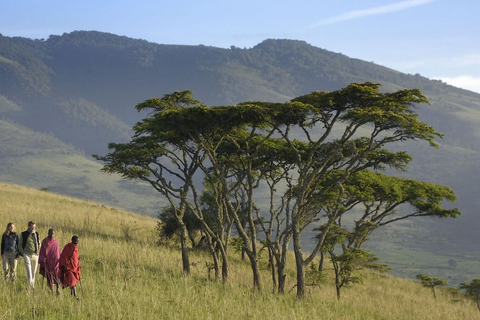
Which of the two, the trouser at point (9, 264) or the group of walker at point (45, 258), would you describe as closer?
the group of walker at point (45, 258)

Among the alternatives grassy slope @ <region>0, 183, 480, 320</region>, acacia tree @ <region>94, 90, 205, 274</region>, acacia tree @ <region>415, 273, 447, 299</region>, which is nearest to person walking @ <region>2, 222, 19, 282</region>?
grassy slope @ <region>0, 183, 480, 320</region>

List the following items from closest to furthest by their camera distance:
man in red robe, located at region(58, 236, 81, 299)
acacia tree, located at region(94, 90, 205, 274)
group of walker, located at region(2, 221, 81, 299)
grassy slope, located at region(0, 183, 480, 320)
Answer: grassy slope, located at region(0, 183, 480, 320), man in red robe, located at region(58, 236, 81, 299), group of walker, located at region(2, 221, 81, 299), acacia tree, located at region(94, 90, 205, 274)

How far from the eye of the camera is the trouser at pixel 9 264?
13821 mm

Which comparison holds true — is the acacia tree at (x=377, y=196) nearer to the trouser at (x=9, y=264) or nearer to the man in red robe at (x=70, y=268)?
the man in red robe at (x=70, y=268)

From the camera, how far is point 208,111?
1788cm

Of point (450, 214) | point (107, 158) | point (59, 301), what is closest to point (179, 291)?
point (59, 301)

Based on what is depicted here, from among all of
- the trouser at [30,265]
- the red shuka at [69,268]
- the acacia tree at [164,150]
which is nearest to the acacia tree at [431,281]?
the acacia tree at [164,150]

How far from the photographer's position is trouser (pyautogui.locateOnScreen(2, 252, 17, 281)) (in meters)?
13.8

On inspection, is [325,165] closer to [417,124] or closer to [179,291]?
[417,124]

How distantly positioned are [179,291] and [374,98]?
7863mm

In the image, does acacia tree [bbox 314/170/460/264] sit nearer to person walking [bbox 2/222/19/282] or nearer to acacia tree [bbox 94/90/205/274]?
acacia tree [bbox 94/90/205/274]

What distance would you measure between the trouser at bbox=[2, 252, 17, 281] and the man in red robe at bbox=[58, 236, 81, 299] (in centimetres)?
166

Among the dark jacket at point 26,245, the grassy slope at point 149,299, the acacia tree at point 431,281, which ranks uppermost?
the dark jacket at point 26,245

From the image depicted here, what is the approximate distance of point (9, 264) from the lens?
45.8 feet
